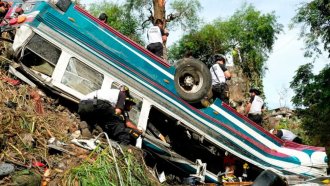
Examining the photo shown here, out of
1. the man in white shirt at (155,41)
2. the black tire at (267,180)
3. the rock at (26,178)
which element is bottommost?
the black tire at (267,180)

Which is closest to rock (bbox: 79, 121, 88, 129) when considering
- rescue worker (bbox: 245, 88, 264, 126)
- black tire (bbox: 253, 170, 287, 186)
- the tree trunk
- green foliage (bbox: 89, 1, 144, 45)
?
rescue worker (bbox: 245, 88, 264, 126)

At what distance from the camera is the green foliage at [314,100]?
43.9ft

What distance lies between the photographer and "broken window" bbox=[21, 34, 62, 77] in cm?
684

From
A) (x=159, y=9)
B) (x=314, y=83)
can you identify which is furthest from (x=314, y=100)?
(x=159, y=9)

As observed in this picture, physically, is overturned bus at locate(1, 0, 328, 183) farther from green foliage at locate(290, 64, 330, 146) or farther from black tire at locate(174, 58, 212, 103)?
green foliage at locate(290, 64, 330, 146)

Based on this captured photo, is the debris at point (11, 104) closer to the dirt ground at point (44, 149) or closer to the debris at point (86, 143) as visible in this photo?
the dirt ground at point (44, 149)

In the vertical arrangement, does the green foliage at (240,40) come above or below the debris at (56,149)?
above

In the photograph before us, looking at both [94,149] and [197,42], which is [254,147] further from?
[197,42]

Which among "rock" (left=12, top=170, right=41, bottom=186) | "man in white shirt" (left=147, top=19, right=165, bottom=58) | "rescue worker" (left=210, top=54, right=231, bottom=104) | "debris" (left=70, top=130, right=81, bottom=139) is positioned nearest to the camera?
"rock" (left=12, top=170, right=41, bottom=186)

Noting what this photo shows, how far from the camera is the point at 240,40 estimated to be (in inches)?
938

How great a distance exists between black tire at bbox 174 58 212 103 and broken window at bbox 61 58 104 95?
1.27 meters

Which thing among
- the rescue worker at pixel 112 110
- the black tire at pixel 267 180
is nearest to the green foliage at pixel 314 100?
the rescue worker at pixel 112 110

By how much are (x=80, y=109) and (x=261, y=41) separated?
1779 centimetres

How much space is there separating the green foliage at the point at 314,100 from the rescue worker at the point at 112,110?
7994 mm
